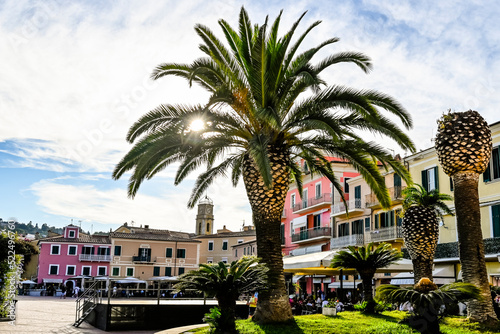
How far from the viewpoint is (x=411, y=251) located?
19016 mm

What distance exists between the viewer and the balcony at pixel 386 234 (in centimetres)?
3466

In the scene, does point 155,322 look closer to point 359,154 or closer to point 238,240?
point 359,154

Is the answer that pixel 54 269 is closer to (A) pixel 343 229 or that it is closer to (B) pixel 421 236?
(A) pixel 343 229

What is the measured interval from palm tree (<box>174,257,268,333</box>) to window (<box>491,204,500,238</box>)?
18188 mm

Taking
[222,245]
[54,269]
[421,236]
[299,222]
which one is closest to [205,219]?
[222,245]

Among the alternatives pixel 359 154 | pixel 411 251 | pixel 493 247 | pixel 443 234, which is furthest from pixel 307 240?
pixel 359 154

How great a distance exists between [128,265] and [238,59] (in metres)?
57.4

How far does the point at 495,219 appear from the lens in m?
26.5

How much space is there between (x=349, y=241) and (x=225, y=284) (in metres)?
28.6

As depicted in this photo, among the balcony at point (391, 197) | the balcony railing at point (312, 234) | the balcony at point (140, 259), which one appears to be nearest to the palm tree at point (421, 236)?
the balcony at point (391, 197)

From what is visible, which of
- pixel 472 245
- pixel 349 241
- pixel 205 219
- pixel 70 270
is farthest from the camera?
pixel 205 219

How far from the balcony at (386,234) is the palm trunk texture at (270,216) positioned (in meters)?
21.9

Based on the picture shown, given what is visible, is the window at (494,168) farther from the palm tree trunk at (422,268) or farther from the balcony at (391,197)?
the palm tree trunk at (422,268)

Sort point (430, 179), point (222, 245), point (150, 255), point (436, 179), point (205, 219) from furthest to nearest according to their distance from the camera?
point (205, 219) < point (222, 245) < point (150, 255) < point (430, 179) < point (436, 179)
